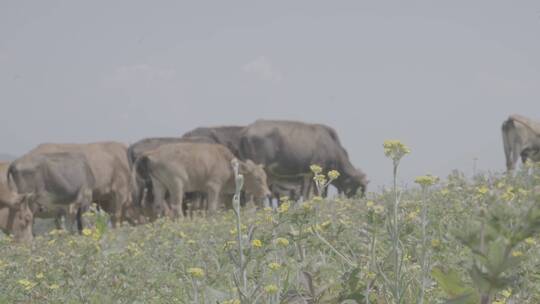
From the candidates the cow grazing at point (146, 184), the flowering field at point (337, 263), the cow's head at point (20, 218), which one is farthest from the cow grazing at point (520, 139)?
the flowering field at point (337, 263)

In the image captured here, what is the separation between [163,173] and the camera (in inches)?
706

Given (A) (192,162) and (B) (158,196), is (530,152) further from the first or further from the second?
(B) (158,196)

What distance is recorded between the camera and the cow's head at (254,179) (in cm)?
1870

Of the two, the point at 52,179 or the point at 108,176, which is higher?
the point at 52,179

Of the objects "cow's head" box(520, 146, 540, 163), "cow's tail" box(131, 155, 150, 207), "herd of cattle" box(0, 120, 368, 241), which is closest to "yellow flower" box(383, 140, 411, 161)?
"herd of cattle" box(0, 120, 368, 241)

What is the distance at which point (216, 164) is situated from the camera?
60.2ft

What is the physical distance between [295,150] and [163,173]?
6499 millimetres

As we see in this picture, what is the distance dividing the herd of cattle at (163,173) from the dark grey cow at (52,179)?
0.08 feet

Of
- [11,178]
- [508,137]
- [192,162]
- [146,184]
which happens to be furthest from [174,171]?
[508,137]

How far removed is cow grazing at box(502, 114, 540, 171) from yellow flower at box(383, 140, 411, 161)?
66.1 feet

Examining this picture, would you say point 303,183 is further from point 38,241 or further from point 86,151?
Result: point 38,241

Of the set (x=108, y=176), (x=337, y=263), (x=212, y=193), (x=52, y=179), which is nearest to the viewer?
(x=337, y=263)

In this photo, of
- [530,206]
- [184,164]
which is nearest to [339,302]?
[530,206]

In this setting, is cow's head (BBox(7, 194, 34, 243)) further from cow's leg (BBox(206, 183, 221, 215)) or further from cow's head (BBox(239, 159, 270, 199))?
cow's head (BBox(239, 159, 270, 199))
